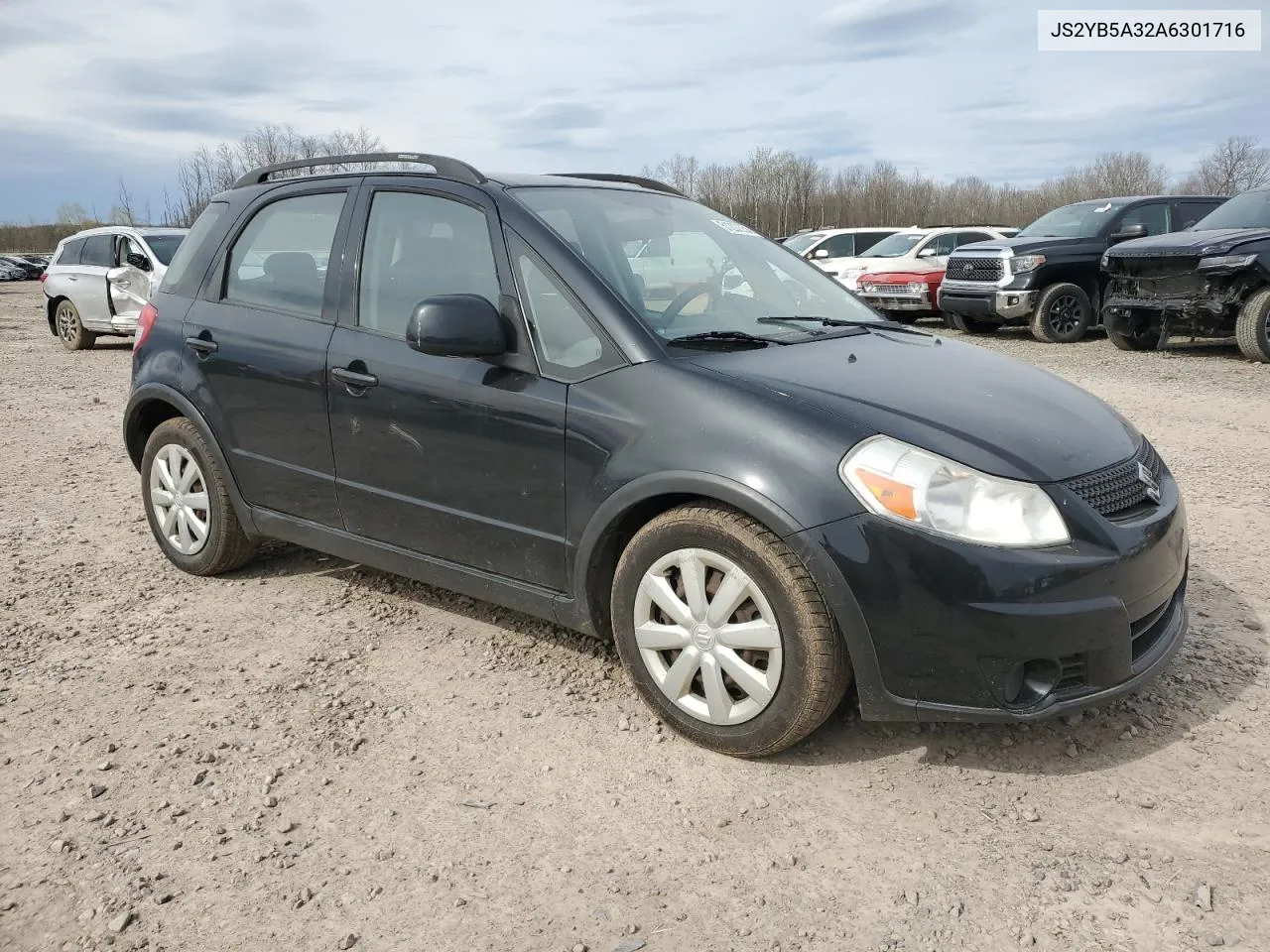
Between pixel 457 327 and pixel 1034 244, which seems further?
pixel 1034 244

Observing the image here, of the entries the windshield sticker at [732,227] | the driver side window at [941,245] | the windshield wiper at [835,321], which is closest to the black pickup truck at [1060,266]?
the driver side window at [941,245]

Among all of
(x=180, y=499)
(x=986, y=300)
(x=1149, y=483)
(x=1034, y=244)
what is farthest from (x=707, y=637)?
(x=1034, y=244)

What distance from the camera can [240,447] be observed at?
14.2 feet

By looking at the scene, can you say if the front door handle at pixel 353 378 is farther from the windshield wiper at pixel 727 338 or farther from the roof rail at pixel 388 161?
the windshield wiper at pixel 727 338

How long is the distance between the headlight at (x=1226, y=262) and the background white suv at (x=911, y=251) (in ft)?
19.8

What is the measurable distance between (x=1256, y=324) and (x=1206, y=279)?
2.26 ft

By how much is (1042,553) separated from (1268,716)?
1.23 m

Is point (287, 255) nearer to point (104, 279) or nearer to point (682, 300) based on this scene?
point (682, 300)

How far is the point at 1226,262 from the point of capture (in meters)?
10.6

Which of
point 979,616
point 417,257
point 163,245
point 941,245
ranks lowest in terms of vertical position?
point 979,616

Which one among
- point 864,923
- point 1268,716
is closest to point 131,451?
point 864,923

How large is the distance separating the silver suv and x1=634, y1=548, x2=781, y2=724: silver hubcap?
41.7ft

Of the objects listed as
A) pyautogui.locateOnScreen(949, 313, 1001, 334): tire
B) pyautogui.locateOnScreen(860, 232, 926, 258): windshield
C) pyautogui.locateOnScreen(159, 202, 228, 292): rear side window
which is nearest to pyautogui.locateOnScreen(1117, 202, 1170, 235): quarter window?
pyautogui.locateOnScreen(949, 313, 1001, 334): tire

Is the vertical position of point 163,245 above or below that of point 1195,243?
above
